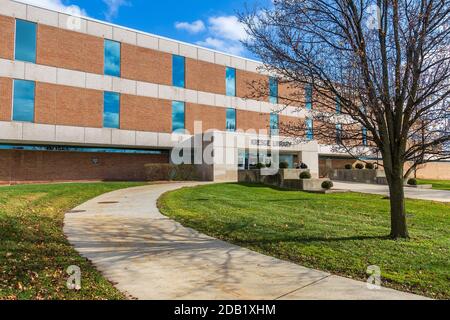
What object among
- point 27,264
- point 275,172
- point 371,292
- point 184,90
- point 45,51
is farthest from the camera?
point 184,90

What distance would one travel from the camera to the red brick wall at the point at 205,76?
106 feet

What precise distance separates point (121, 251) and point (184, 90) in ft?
87.6

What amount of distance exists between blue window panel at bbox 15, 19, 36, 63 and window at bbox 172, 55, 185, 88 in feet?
35.1

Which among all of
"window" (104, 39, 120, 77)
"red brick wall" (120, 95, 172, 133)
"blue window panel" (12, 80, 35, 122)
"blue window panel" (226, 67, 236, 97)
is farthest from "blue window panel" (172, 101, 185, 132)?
"blue window panel" (12, 80, 35, 122)

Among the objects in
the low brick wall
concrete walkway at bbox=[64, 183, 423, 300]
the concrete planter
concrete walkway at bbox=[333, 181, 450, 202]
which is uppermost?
the low brick wall

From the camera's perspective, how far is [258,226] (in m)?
9.06

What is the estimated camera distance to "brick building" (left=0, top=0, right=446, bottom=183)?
25.0 m

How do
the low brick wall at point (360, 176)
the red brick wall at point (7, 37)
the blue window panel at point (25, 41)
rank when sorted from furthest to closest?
1. the low brick wall at point (360, 176)
2. the blue window panel at point (25, 41)
3. the red brick wall at point (7, 37)

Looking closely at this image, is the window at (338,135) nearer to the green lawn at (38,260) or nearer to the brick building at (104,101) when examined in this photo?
the green lawn at (38,260)

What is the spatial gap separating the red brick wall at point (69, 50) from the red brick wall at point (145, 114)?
3265 mm

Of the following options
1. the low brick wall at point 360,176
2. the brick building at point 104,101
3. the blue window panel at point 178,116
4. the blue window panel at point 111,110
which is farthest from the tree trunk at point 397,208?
the blue window panel at point 178,116

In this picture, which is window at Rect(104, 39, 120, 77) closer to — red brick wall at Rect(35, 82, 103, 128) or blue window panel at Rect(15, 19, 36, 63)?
red brick wall at Rect(35, 82, 103, 128)
